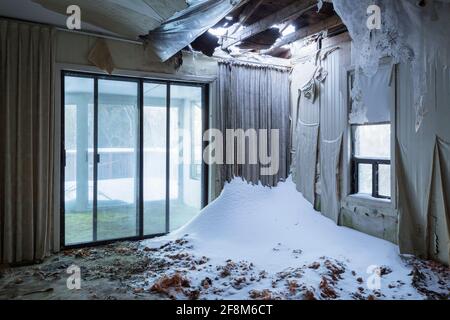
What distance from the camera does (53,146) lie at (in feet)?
13.5

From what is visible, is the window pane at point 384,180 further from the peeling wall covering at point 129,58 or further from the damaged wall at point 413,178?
the peeling wall covering at point 129,58

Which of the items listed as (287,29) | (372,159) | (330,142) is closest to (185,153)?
(330,142)

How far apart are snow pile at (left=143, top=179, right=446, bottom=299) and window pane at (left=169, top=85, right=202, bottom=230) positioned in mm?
351

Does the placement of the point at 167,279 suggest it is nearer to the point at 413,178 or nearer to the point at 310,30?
the point at 413,178

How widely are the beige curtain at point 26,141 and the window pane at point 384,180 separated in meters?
3.88

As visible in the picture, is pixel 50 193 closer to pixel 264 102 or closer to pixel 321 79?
pixel 264 102

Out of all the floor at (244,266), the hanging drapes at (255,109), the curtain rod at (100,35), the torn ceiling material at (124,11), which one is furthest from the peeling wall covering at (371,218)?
the curtain rod at (100,35)

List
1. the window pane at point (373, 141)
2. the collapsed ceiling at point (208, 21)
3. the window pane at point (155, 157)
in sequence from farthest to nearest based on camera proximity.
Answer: the window pane at point (155, 157), the window pane at point (373, 141), the collapsed ceiling at point (208, 21)

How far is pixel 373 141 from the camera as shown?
4.38 meters

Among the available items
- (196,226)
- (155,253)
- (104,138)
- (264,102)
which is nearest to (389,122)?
(264,102)

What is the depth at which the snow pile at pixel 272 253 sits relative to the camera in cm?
313

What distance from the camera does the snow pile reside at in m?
3.13

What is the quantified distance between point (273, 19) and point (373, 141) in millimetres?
1913
